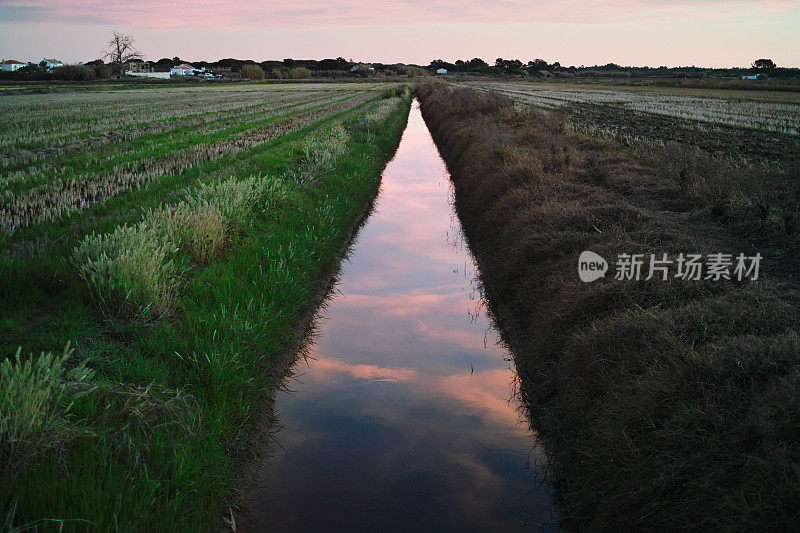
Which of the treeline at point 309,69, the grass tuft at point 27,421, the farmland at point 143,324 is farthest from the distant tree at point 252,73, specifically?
the grass tuft at point 27,421

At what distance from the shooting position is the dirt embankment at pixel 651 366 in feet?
9.01

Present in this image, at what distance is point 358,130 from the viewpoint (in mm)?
20625

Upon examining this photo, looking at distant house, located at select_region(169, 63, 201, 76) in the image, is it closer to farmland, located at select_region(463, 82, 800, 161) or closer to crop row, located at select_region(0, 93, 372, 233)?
farmland, located at select_region(463, 82, 800, 161)

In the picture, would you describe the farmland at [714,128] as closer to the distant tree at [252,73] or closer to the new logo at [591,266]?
the new logo at [591,266]

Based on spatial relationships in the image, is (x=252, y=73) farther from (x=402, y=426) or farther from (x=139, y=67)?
(x=402, y=426)

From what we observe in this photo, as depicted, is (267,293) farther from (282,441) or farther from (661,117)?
(661,117)

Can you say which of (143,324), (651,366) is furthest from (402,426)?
(143,324)

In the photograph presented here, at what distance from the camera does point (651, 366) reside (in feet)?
12.0

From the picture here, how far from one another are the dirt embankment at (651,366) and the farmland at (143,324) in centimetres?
236

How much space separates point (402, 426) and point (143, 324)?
2307 mm

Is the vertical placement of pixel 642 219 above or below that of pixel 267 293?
above

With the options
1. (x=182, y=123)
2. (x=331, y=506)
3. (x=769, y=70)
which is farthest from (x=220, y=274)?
(x=769, y=70)

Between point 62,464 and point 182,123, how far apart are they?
20306mm

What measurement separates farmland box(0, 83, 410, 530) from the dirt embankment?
2.36m
